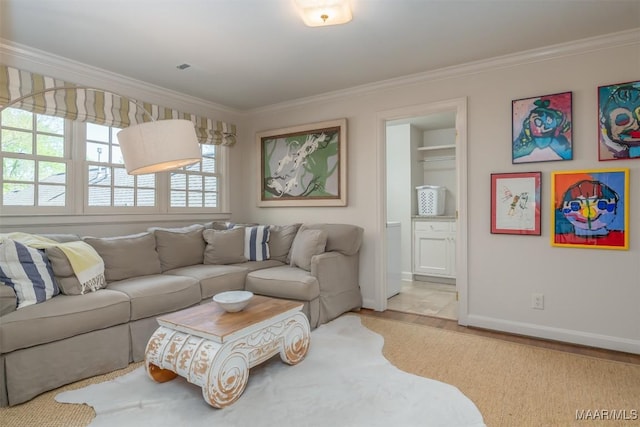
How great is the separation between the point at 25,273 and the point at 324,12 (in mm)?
2403

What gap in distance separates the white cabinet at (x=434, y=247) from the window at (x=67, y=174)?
11.0 feet

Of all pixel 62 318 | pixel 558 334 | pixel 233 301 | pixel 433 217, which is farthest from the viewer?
pixel 433 217

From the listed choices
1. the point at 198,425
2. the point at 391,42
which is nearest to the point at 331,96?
the point at 391,42

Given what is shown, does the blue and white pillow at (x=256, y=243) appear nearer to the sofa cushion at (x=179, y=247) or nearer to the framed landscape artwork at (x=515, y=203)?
the sofa cushion at (x=179, y=247)

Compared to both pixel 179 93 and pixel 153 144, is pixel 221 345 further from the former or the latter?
pixel 179 93

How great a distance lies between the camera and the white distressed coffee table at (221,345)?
1872 mm

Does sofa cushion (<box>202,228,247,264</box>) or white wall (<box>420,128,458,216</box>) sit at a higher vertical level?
white wall (<box>420,128,458,216</box>)

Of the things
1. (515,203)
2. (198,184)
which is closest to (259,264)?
(198,184)

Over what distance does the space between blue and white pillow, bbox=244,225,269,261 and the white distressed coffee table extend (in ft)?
4.61

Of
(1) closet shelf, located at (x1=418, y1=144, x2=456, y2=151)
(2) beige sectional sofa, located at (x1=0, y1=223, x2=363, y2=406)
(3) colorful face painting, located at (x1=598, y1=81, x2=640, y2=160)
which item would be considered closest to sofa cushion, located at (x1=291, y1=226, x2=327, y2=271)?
(2) beige sectional sofa, located at (x1=0, y1=223, x2=363, y2=406)

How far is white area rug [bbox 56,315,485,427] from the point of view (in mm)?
1799

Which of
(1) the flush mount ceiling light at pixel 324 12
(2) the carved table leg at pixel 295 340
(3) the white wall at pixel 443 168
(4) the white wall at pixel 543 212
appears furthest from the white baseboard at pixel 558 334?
(1) the flush mount ceiling light at pixel 324 12

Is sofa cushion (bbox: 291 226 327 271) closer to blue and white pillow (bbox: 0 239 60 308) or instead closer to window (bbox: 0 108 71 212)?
blue and white pillow (bbox: 0 239 60 308)

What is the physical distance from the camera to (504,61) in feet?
10.0
